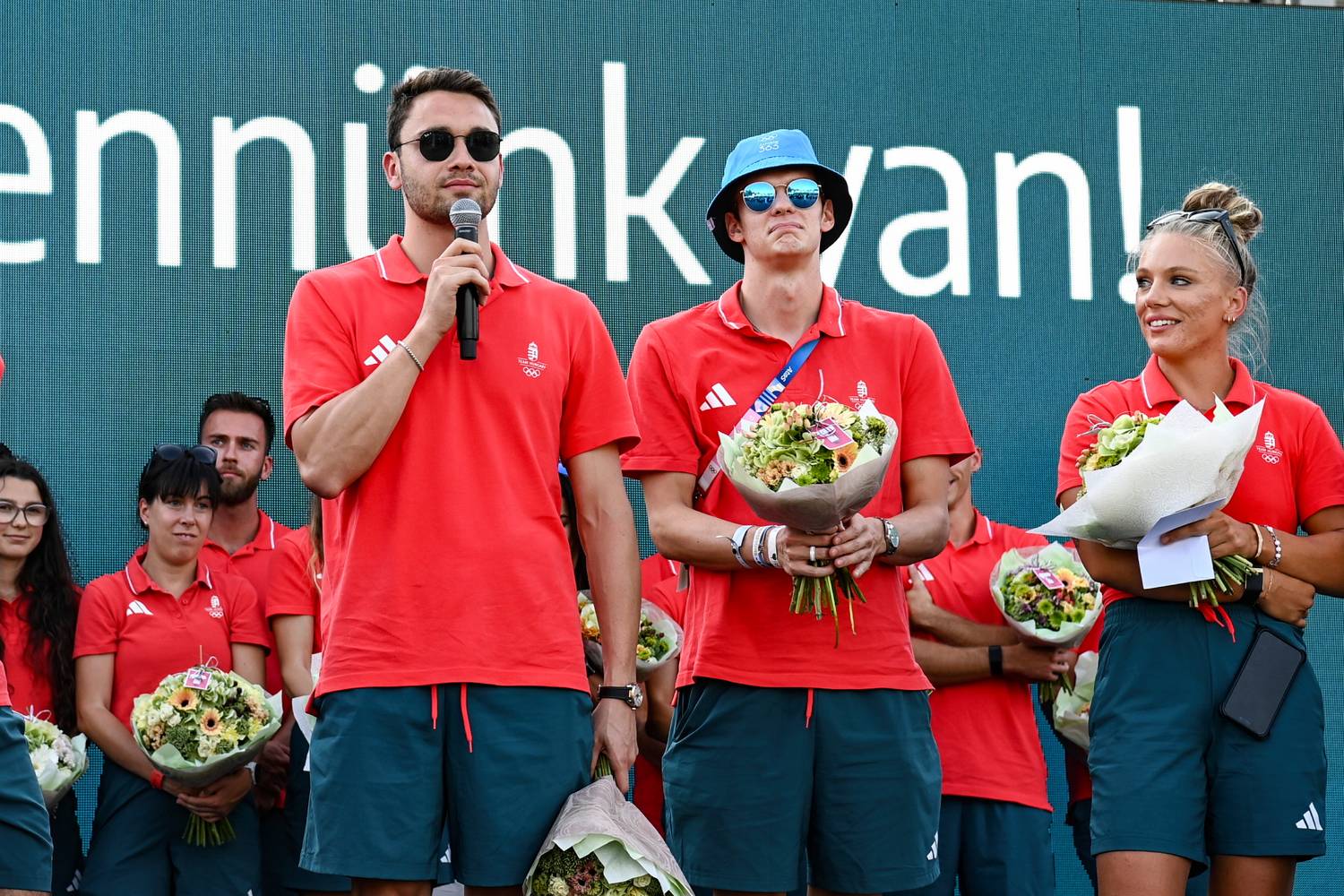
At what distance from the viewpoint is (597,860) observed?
2943mm

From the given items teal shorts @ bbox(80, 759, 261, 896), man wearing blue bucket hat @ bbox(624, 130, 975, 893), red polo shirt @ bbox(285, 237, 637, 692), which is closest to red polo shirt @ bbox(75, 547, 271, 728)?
teal shorts @ bbox(80, 759, 261, 896)

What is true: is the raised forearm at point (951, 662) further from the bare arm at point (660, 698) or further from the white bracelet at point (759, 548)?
the white bracelet at point (759, 548)

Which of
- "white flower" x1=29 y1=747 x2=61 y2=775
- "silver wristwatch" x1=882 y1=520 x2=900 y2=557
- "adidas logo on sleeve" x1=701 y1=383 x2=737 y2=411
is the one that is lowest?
"white flower" x1=29 y1=747 x2=61 y2=775

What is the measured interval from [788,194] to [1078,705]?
7.79 ft

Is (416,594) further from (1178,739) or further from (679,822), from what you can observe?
(1178,739)

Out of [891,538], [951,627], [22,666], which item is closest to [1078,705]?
[951,627]

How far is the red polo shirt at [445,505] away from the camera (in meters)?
3.05

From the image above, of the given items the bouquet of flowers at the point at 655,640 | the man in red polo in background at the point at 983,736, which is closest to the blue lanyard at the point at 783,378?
the bouquet of flowers at the point at 655,640

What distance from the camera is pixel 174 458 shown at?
17.8 ft

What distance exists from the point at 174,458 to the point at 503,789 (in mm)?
2846

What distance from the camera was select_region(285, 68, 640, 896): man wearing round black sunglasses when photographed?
298 cm

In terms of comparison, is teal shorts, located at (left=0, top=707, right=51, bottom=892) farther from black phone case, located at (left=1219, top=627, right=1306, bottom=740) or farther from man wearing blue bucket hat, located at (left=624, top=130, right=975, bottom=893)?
black phone case, located at (left=1219, top=627, right=1306, bottom=740)

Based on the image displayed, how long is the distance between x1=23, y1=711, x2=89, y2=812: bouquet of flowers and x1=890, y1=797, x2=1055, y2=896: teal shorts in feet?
8.47

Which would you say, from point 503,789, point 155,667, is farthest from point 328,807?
point 155,667
